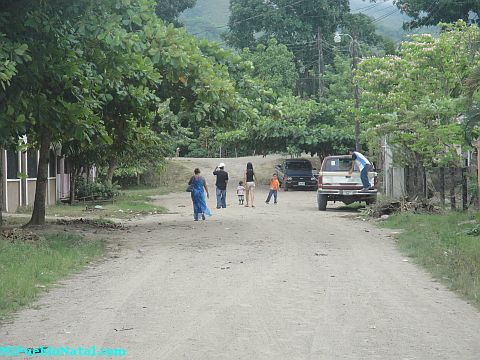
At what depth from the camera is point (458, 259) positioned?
12.6 metres

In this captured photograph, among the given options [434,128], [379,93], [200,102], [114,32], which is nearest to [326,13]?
[379,93]

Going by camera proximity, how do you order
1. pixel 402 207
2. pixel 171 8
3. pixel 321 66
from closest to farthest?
pixel 402 207, pixel 171 8, pixel 321 66

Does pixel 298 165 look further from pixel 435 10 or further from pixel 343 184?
pixel 343 184

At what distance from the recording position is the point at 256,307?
918 centimetres

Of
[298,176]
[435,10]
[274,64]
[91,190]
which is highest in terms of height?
[274,64]

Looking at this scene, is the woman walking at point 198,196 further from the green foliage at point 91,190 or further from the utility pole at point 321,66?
the utility pole at point 321,66

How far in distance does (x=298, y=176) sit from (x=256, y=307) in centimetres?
3664

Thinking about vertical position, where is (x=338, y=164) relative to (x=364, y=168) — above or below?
above

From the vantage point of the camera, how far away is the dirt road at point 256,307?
738 centimetres

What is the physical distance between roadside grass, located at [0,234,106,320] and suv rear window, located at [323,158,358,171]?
1247cm

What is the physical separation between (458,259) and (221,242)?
563cm

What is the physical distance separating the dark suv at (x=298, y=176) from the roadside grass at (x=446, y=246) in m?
23.8

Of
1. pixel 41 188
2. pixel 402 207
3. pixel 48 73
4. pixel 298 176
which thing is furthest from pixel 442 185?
pixel 298 176

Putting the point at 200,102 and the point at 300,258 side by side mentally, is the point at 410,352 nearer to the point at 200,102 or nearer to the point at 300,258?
the point at 300,258
